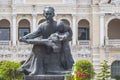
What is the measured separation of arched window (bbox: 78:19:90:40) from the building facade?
0.95 meters

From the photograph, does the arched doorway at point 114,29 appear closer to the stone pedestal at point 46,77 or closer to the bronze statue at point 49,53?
the bronze statue at point 49,53

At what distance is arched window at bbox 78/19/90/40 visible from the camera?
212 ft

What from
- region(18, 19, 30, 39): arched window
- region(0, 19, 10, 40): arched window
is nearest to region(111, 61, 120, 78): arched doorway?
region(18, 19, 30, 39): arched window

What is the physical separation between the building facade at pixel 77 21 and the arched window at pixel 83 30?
3.12 ft

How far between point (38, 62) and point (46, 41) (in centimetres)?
67

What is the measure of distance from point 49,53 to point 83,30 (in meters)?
48.8

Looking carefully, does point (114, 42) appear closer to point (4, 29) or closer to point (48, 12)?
point (4, 29)

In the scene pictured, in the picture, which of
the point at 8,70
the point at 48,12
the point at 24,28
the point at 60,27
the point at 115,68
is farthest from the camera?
the point at 24,28

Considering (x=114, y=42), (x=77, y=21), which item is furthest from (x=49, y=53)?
(x=77, y=21)

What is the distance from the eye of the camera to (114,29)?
6494 cm

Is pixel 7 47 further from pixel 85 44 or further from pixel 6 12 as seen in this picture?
pixel 85 44

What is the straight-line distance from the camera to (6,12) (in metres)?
63.1

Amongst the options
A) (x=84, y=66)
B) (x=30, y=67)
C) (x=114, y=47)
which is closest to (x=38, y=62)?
(x=30, y=67)

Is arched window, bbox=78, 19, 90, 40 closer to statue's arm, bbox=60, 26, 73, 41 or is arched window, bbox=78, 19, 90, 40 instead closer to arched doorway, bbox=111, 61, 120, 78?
arched doorway, bbox=111, 61, 120, 78
